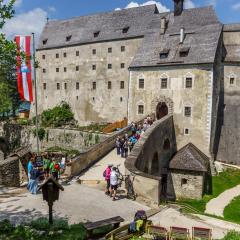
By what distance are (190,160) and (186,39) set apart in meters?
12.7

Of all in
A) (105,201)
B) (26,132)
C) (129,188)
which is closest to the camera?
(105,201)

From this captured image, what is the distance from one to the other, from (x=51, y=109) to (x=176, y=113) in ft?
67.9

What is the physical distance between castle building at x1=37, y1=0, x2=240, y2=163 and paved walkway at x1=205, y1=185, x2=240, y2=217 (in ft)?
14.7

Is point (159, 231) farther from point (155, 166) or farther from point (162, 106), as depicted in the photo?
point (162, 106)

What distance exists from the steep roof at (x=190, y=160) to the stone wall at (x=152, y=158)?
2.83 feet

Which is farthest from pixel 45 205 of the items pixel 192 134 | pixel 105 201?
pixel 192 134

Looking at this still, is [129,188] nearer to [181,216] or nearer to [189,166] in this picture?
[181,216]

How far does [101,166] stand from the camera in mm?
21047

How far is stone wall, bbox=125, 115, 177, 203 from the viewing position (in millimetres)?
15484

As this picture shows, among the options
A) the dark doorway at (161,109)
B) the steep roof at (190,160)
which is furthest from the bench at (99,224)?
the dark doorway at (161,109)

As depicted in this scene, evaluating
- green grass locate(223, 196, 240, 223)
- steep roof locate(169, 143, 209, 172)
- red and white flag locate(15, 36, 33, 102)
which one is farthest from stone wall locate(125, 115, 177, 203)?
red and white flag locate(15, 36, 33, 102)

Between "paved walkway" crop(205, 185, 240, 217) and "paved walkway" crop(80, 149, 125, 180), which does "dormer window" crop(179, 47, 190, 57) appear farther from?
"paved walkway" crop(80, 149, 125, 180)

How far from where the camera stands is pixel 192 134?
1283 inches

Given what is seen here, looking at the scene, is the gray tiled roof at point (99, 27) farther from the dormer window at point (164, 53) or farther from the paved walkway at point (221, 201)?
the paved walkway at point (221, 201)
